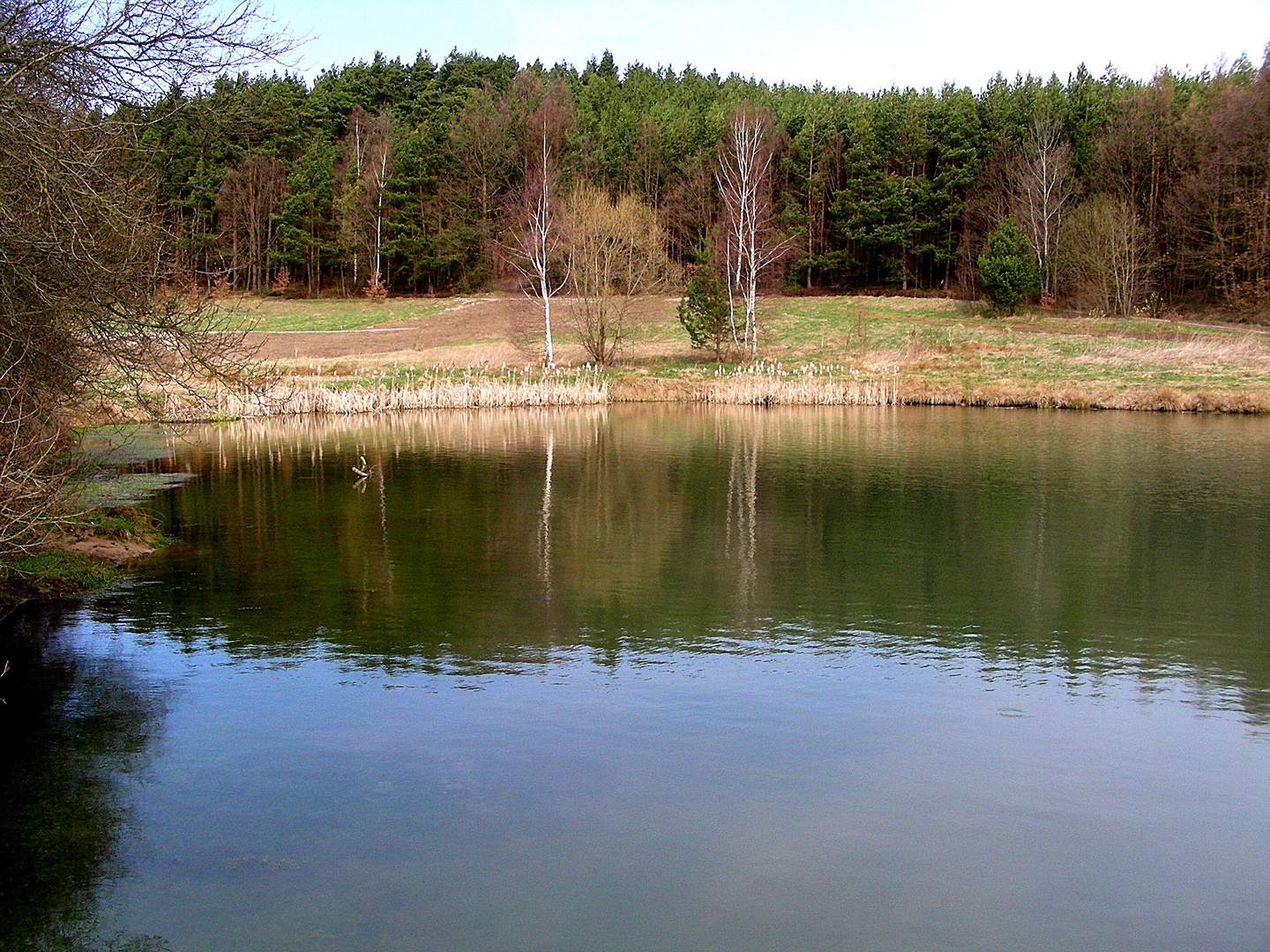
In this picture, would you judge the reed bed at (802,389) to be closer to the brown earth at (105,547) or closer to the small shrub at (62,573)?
the brown earth at (105,547)

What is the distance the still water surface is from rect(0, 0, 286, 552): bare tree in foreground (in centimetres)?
221

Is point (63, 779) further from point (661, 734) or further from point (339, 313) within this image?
point (339, 313)

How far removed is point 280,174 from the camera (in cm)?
6394

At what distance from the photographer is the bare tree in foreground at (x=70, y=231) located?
7.79 m

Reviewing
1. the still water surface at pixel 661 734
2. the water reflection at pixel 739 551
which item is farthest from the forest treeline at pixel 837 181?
the still water surface at pixel 661 734

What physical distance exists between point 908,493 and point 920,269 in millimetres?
44875

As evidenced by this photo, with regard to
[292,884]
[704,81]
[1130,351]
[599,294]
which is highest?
[704,81]

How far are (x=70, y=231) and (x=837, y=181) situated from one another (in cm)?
5615

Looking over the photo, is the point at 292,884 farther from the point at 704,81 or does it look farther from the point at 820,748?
the point at 704,81

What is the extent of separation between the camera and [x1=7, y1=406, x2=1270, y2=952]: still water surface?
19.2ft

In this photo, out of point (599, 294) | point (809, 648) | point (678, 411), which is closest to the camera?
point (809, 648)

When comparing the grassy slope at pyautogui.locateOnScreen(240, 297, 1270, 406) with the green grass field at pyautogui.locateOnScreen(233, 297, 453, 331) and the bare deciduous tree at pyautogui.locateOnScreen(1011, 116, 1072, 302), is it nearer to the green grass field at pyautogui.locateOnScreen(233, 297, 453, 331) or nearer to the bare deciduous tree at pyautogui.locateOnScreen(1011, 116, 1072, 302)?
the green grass field at pyautogui.locateOnScreen(233, 297, 453, 331)

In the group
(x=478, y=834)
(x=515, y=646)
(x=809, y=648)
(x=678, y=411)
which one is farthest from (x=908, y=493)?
(x=678, y=411)

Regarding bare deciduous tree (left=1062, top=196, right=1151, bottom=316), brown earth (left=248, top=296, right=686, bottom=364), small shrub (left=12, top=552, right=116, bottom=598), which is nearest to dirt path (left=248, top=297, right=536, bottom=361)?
brown earth (left=248, top=296, right=686, bottom=364)
